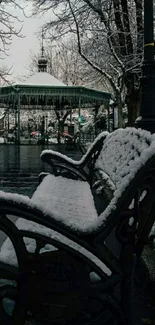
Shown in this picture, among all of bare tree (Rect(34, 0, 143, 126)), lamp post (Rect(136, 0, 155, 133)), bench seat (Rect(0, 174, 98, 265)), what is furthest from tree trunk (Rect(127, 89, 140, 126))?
bench seat (Rect(0, 174, 98, 265))

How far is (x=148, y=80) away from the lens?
6879 millimetres

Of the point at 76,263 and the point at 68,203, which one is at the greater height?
the point at 76,263

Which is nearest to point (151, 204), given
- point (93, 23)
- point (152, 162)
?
point (152, 162)

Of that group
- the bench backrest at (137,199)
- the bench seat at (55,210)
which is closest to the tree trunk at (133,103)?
the bench seat at (55,210)

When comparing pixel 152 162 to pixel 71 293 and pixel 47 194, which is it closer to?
pixel 71 293

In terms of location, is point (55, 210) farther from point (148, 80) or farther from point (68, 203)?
point (148, 80)

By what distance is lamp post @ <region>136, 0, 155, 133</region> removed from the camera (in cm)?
666

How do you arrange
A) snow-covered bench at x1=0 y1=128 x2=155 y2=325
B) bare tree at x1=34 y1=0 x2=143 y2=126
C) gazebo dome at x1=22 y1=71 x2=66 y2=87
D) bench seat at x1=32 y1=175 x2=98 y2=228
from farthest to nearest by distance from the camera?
gazebo dome at x1=22 y1=71 x2=66 y2=87 < bare tree at x1=34 y1=0 x2=143 y2=126 < bench seat at x1=32 y1=175 x2=98 y2=228 < snow-covered bench at x1=0 y1=128 x2=155 y2=325

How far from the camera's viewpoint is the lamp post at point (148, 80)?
6661 mm

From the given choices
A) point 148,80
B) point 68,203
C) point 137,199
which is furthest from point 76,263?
point 148,80

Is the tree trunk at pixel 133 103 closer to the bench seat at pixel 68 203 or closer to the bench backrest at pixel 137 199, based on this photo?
the bench seat at pixel 68 203

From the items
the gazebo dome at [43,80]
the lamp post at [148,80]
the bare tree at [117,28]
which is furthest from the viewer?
the gazebo dome at [43,80]

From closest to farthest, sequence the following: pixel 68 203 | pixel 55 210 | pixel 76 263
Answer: pixel 76 263 < pixel 55 210 < pixel 68 203

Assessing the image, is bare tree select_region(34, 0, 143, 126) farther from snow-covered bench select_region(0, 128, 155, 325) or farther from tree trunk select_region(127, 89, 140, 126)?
snow-covered bench select_region(0, 128, 155, 325)
